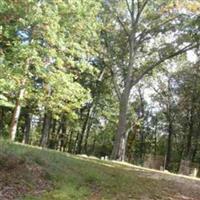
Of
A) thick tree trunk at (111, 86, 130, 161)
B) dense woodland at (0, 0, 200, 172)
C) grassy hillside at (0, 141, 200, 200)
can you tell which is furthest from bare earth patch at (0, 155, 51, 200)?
thick tree trunk at (111, 86, 130, 161)

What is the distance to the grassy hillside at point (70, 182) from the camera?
34.8 ft

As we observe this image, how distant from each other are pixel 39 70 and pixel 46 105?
808 cm

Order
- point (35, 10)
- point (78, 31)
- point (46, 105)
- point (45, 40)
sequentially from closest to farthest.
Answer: point (35, 10), point (45, 40), point (78, 31), point (46, 105)

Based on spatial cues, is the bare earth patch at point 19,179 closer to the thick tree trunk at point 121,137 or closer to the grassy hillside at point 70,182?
the grassy hillside at point 70,182

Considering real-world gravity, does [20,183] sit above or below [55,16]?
below

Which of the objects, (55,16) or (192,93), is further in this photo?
(192,93)

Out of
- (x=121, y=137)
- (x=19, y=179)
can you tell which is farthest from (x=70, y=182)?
(x=121, y=137)

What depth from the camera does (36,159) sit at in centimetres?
1273

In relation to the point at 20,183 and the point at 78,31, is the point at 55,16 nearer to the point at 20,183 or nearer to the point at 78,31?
the point at 78,31

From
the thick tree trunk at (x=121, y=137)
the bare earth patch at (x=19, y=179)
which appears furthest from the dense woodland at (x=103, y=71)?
the bare earth patch at (x=19, y=179)

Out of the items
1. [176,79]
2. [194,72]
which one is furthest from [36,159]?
[176,79]

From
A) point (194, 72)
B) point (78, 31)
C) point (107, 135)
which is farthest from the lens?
point (107, 135)

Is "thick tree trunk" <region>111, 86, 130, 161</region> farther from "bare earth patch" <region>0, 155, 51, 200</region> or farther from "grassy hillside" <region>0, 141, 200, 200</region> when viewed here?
"bare earth patch" <region>0, 155, 51, 200</region>

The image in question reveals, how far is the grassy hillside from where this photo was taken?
10602 millimetres
